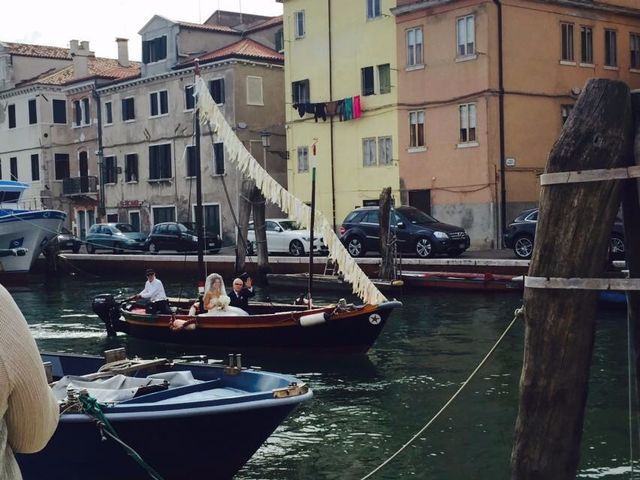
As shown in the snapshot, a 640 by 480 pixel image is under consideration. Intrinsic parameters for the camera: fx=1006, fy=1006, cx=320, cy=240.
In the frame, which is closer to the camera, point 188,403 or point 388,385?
point 188,403

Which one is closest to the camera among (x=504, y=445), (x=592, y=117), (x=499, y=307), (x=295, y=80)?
(x=592, y=117)

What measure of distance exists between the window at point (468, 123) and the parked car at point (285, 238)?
6.27 meters

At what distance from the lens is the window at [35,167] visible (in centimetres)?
5406

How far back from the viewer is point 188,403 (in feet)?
28.6

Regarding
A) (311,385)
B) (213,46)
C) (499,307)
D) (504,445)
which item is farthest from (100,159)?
(504,445)

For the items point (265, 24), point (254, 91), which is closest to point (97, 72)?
point (265, 24)

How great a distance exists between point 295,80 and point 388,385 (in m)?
27.7

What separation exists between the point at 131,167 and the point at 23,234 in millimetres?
12403

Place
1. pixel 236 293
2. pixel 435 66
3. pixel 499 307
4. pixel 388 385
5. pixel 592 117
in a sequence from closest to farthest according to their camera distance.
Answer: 1. pixel 592 117
2. pixel 388 385
3. pixel 236 293
4. pixel 499 307
5. pixel 435 66

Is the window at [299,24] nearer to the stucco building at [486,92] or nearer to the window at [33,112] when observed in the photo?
the stucco building at [486,92]

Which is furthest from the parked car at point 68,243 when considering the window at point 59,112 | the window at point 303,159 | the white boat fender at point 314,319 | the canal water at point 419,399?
the white boat fender at point 314,319

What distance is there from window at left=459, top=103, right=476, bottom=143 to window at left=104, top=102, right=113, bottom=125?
21.7m

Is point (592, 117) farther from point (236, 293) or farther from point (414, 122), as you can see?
point (414, 122)

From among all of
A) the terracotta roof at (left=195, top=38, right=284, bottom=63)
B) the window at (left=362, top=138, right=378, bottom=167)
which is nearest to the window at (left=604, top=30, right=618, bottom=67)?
the window at (left=362, top=138, right=378, bottom=167)
